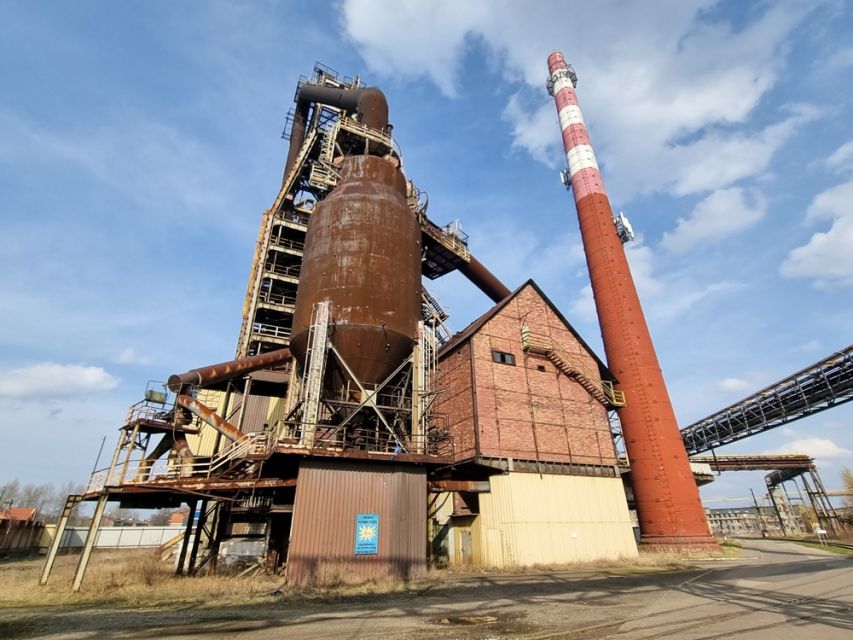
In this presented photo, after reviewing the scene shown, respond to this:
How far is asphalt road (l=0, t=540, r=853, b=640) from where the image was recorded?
7.48 meters

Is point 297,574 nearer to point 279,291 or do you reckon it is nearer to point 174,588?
point 174,588

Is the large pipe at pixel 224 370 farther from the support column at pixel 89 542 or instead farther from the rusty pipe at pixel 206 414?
the support column at pixel 89 542

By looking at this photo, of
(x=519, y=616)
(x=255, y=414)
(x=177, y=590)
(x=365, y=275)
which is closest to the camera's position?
(x=519, y=616)

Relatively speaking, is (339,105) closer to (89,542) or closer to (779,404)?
(89,542)

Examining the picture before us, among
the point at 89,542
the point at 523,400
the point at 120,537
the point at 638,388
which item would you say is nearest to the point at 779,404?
the point at 638,388

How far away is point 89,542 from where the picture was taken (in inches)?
520

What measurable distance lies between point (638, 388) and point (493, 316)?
10.5 metres

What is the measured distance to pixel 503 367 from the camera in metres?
23.5

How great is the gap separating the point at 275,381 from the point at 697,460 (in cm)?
3838

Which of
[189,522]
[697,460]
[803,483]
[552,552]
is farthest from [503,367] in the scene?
[803,483]

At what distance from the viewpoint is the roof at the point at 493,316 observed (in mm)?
24230

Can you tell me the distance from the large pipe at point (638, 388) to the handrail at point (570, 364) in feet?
4.16

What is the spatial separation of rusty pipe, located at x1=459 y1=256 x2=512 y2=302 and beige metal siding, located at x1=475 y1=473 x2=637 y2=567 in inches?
538

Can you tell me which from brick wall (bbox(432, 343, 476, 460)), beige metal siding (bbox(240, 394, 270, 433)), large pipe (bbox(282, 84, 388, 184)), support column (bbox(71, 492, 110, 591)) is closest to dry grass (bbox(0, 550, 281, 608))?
support column (bbox(71, 492, 110, 591))
